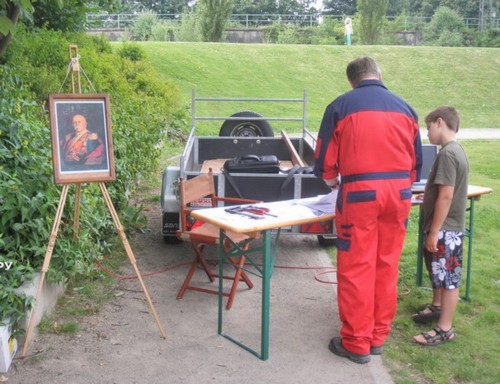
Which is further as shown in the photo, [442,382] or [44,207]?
[44,207]

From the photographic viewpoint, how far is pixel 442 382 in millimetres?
4086

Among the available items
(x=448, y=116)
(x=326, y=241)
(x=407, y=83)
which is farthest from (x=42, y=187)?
(x=407, y=83)

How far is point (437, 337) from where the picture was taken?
A: 463 centimetres

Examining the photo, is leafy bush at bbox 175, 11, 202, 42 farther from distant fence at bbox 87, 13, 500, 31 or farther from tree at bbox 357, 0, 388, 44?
tree at bbox 357, 0, 388, 44

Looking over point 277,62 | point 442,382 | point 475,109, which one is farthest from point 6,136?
point 277,62

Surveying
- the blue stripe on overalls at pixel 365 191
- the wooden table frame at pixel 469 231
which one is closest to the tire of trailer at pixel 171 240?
the wooden table frame at pixel 469 231

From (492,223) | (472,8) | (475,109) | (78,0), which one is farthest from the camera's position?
(472,8)

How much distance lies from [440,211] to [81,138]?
2606mm

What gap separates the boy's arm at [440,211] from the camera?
4.43 meters

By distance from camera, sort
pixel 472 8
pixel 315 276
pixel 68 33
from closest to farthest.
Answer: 1. pixel 315 276
2. pixel 68 33
3. pixel 472 8

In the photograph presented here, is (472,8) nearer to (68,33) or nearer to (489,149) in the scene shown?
(489,149)

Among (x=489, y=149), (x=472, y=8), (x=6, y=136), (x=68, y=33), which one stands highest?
(x=472, y=8)

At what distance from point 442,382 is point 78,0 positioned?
8.38 meters

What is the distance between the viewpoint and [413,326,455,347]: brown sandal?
15.1ft
